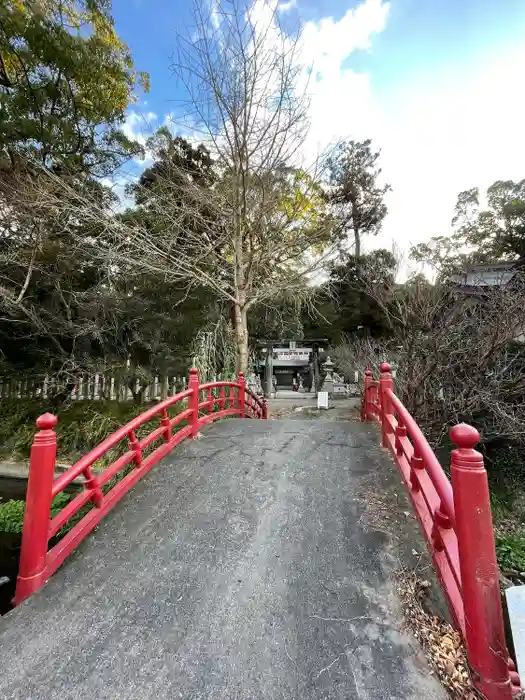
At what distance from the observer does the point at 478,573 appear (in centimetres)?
166

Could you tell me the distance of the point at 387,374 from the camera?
477 cm

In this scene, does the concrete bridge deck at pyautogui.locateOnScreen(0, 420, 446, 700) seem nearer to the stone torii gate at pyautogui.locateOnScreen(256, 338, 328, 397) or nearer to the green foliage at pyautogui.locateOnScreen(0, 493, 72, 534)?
the green foliage at pyautogui.locateOnScreen(0, 493, 72, 534)

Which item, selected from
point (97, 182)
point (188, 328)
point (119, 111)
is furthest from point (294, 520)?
point (119, 111)

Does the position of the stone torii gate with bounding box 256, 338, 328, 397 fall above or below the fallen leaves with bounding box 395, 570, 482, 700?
above

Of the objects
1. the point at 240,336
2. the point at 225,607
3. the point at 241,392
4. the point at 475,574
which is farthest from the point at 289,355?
the point at 475,574

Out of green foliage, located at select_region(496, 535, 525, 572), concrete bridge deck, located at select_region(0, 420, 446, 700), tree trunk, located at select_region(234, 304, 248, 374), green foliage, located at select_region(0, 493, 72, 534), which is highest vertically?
tree trunk, located at select_region(234, 304, 248, 374)

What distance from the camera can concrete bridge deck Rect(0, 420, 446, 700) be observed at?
5.40ft

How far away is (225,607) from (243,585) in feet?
0.64

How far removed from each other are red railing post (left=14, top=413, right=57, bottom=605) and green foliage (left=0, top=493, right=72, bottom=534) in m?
4.52

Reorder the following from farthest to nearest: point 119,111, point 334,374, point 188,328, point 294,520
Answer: point 334,374 → point 188,328 → point 119,111 → point 294,520

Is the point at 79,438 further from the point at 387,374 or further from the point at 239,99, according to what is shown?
the point at 239,99

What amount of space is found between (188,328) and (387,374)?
5.99 meters

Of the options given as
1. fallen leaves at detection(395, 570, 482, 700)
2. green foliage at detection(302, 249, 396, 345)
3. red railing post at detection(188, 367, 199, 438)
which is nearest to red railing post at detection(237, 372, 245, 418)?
red railing post at detection(188, 367, 199, 438)

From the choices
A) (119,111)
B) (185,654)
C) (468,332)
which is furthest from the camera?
(119,111)
